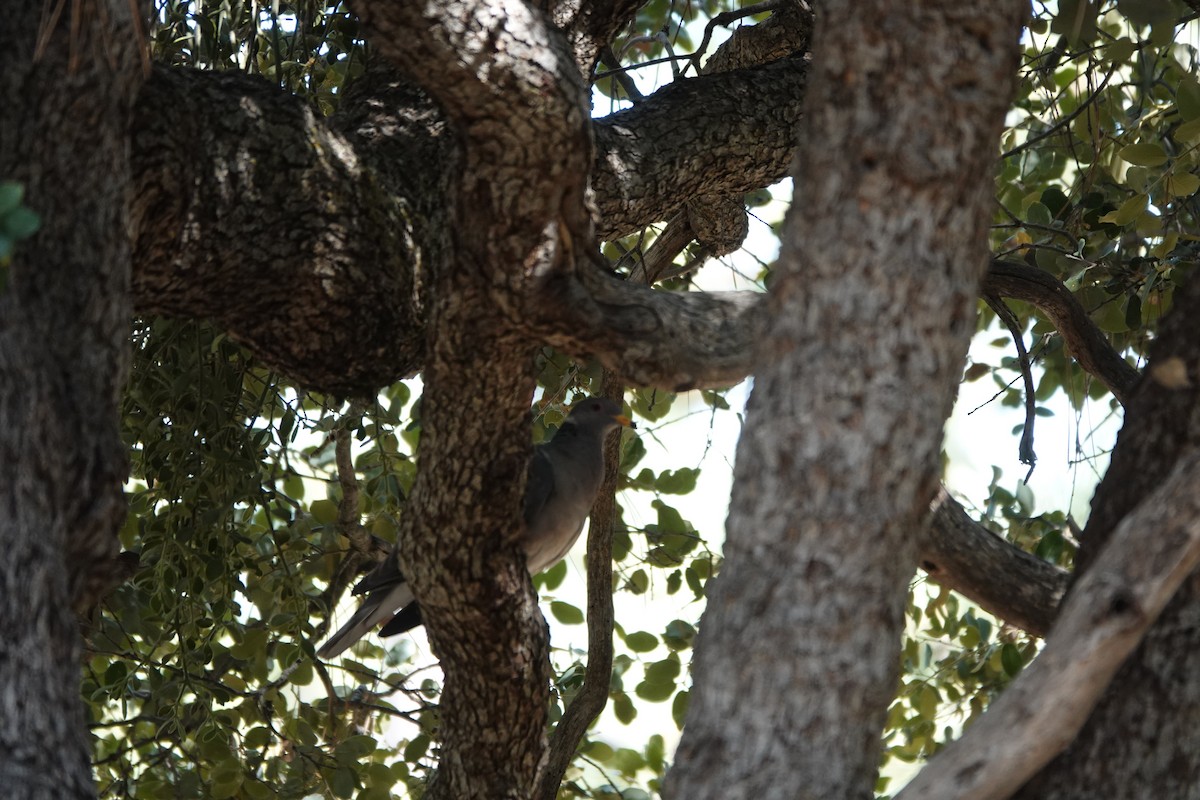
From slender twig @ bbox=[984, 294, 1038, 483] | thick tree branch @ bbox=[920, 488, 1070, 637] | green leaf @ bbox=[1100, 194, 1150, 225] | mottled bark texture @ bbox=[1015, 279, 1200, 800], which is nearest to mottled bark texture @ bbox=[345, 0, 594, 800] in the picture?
thick tree branch @ bbox=[920, 488, 1070, 637]

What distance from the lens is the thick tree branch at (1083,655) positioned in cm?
139

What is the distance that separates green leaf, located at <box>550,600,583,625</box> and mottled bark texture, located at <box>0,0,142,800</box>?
6.97 ft

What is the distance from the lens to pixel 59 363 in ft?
4.98

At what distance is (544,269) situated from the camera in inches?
76.5

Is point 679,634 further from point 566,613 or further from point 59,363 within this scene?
point 59,363

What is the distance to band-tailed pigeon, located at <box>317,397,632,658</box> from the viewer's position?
3.01 m

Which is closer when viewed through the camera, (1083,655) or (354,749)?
(1083,655)

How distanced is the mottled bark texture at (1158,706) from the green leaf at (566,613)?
6.99 feet

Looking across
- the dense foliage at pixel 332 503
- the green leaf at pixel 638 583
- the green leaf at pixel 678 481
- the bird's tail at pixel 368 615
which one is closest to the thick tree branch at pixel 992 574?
the dense foliage at pixel 332 503

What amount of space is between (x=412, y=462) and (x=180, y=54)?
4.28ft

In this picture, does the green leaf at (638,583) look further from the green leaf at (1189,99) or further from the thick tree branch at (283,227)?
the green leaf at (1189,99)

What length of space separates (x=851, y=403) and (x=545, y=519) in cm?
162

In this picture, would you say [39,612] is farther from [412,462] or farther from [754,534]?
[412,462]

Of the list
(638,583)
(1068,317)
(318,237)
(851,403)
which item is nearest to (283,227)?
(318,237)
